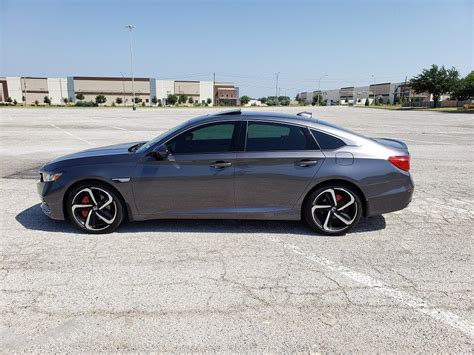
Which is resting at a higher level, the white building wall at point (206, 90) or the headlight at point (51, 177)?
the white building wall at point (206, 90)

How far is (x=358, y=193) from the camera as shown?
4.24 metres

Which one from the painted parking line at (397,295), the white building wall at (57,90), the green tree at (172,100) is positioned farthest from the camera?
the white building wall at (57,90)

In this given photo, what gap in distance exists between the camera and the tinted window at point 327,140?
166 inches

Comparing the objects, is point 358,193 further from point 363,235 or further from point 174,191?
point 174,191

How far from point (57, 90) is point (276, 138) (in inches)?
5562

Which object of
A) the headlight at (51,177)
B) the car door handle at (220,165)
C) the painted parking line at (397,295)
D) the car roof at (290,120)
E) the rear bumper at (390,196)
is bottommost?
the painted parking line at (397,295)

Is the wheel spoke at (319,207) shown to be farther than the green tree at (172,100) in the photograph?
No

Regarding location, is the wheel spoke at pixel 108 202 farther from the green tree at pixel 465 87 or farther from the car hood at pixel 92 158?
the green tree at pixel 465 87

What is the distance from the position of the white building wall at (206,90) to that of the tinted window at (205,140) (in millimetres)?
143455

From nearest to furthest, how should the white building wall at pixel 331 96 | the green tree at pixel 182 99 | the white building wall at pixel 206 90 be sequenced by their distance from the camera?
the green tree at pixel 182 99
the white building wall at pixel 206 90
the white building wall at pixel 331 96

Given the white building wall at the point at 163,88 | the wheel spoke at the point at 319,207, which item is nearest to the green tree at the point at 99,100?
the white building wall at the point at 163,88

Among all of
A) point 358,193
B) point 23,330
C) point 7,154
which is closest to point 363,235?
point 358,193

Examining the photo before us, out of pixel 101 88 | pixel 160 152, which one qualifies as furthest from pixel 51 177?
pixel 101 88

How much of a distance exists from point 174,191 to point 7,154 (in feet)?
29.2
